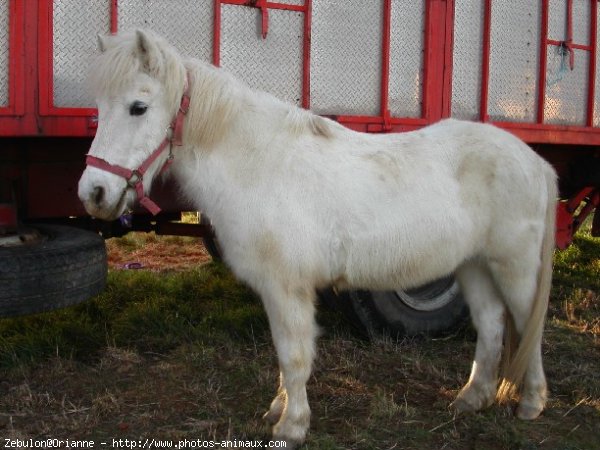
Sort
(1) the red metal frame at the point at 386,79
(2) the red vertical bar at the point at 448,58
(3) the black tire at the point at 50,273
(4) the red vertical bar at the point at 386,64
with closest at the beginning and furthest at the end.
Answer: (3) the black tire at the point at 50,273
(1) the red metal frame at the point at 386,79
(4) the red vertical bar at the point at 386,64
(2) the red vertical bar at the point at 448,58

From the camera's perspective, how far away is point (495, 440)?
3.23m

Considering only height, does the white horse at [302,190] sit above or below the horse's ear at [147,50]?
below

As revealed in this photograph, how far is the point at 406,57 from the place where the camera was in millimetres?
4406

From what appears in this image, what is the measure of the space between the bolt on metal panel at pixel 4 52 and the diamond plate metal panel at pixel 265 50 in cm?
110

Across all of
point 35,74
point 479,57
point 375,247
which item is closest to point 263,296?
point 375,247

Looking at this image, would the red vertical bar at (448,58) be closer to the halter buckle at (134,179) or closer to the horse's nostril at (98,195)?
the halter buckle at (134,179)

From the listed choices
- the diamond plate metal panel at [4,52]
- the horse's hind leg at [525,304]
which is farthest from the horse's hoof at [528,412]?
the diamond plate metal panel at [4,52]

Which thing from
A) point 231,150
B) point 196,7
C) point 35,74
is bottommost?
point 231,150

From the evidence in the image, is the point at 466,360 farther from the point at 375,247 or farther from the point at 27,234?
the point at 27,234

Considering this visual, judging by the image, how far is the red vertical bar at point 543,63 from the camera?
4.91 m

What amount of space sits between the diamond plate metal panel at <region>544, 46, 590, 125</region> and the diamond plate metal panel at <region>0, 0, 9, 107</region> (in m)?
A: 3.60

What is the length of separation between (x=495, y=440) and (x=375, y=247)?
1.08 metres

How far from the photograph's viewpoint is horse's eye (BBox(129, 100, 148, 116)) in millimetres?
2846

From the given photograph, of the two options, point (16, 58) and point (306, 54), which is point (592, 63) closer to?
point (306, 54)
